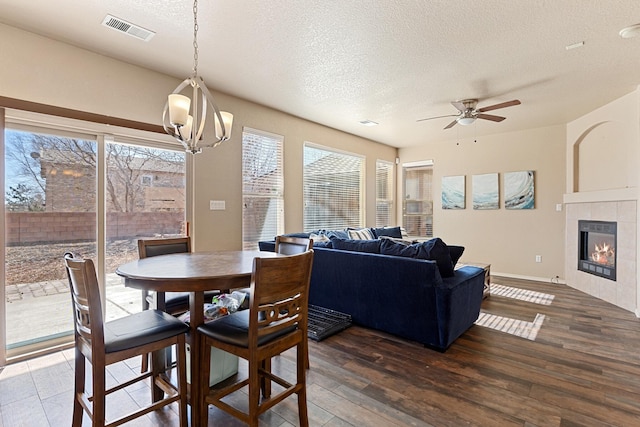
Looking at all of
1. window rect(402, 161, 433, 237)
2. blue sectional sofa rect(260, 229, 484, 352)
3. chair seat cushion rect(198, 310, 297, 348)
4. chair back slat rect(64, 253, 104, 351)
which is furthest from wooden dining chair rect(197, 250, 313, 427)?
window rect(402, 161, 433, 237)

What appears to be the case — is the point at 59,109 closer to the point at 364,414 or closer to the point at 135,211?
the point at 135,211

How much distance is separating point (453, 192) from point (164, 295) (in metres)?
5.98

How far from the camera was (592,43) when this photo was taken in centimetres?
Result: 274

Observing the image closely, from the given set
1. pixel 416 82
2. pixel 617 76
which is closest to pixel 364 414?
pixel 416 82

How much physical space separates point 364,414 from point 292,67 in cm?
310

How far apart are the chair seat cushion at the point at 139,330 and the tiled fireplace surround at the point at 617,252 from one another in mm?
5006

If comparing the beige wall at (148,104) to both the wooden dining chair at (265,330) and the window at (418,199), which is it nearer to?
the wooden dining chair at (265,330)

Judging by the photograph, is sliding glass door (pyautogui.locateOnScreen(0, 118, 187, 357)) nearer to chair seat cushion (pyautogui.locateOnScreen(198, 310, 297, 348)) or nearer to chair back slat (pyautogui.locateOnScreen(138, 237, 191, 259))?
chair back slat (pyautogui.locateOnScreen(138, 237, 191, 259))

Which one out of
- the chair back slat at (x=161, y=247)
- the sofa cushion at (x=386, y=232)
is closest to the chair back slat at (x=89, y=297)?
the chair back slat at (x=161, y=247)

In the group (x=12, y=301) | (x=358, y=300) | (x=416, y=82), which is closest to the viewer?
(x=12, y=301)

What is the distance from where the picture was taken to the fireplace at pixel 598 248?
4293 millimetres

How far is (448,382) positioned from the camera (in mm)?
2219

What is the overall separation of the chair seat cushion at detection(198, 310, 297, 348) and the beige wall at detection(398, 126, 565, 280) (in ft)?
18.4

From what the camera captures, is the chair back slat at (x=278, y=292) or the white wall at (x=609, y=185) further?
the white wall at (x=609, y=185)
